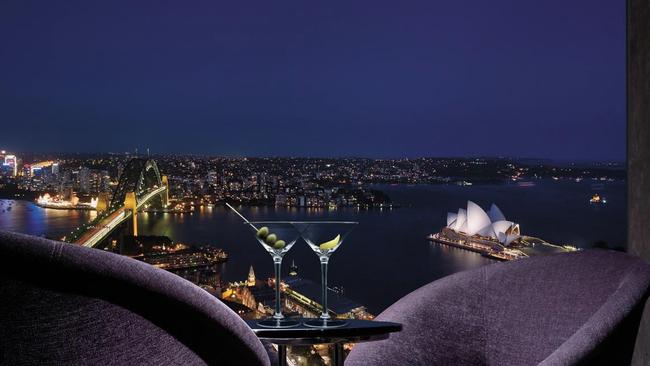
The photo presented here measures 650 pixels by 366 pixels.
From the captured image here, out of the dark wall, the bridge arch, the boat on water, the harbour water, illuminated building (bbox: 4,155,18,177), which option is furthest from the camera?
the bridge arch

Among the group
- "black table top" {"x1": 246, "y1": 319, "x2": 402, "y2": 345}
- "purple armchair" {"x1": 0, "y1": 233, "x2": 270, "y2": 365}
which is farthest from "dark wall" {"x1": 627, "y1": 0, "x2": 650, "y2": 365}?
"purple armchair" {"x1": 0, "y1": 233, "x2": 270, "y2": 365}

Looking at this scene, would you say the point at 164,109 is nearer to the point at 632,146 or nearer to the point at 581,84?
the point at 581,84

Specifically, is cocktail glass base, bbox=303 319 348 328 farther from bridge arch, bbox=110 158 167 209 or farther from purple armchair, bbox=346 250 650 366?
bridge arch, bbox=110 158 167 209

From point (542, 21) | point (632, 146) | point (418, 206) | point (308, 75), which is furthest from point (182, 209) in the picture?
point (632, 146)

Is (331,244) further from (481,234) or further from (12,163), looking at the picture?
(481,234)

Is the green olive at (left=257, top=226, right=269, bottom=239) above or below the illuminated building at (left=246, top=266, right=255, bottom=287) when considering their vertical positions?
above

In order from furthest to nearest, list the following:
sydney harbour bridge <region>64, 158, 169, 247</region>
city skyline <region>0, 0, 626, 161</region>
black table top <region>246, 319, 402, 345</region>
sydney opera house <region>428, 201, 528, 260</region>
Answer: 1. sydney opera house <region>428, 201, 528, 260</region>
2. sydney harbour bridge <region>64, 158, 169, 247</region>
3. city skyline <region>0, 0, 626, 161</region>
4. black table top <region>246, 319, 402, 345</region>

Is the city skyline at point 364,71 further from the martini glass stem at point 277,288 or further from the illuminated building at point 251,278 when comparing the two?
the martini glass stem at point 277,288
